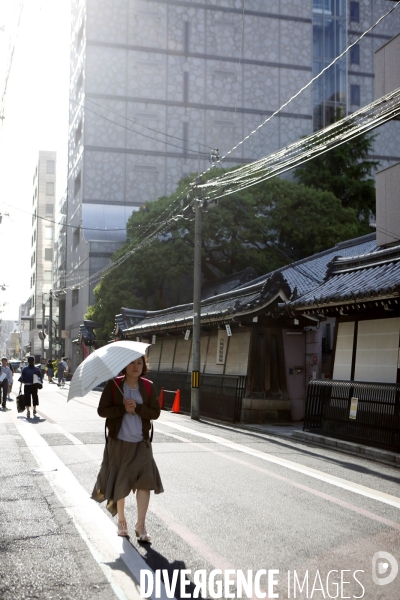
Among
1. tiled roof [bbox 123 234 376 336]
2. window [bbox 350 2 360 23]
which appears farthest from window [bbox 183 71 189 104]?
tiled roof [bbox 123 234 376 336]

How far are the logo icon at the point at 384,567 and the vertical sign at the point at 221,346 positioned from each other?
66.9 ft

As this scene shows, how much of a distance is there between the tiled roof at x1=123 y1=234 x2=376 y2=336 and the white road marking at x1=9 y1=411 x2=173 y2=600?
12160mm

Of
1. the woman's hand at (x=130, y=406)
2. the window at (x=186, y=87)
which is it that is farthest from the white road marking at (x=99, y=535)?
the window at (x=186, y=87)

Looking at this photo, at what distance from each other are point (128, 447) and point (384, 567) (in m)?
2.64

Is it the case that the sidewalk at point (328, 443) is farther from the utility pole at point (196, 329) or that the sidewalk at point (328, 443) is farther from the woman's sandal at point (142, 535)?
the woman's sandal at point (142, 535)

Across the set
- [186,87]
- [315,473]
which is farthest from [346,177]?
[315,473]

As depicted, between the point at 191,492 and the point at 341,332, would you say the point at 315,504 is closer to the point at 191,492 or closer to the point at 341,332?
the point at 191,492

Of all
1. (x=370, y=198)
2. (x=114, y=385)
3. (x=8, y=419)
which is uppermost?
(x=370, y=198)

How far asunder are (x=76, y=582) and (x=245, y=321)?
724 inches

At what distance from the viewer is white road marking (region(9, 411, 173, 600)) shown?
5.82 metres

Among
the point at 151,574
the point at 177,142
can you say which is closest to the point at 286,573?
the point at 151,574

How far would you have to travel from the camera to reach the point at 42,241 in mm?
112062

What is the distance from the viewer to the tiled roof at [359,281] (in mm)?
15938

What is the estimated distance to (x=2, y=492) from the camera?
9.61 metres
